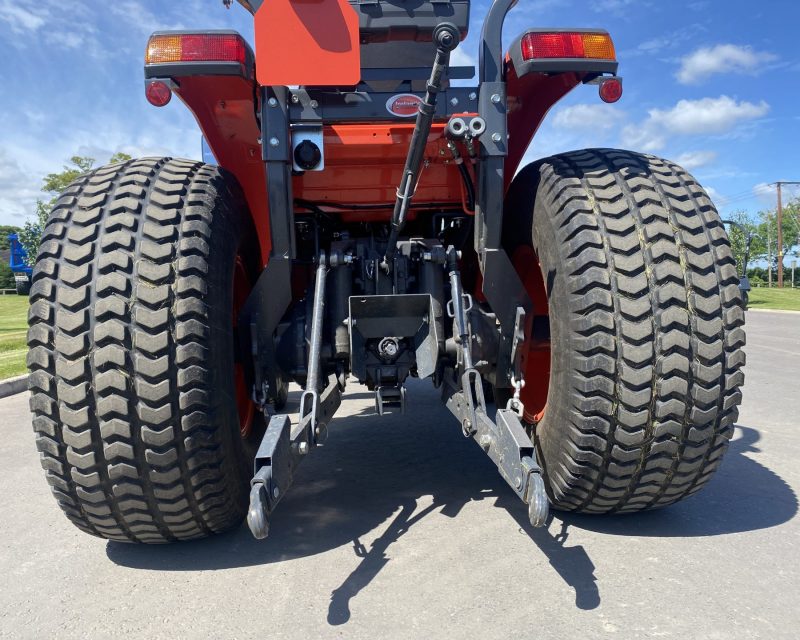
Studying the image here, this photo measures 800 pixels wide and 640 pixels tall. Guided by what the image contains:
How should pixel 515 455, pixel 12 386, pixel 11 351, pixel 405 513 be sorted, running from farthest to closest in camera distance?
pixel 11 351 → pixel 12 386 → pixel 405 513 → pixel 515 455

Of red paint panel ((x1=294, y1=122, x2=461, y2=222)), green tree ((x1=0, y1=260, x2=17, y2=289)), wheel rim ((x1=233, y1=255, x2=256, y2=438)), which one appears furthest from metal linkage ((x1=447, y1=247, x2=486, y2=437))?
green tree ((x1=0, y1=260, x2=17, y2=289))

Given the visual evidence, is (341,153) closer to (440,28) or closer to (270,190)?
(270,190)

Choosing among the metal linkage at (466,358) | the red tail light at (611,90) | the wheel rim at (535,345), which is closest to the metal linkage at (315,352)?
the metal linkage at (466,358)

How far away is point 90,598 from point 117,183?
1.65m

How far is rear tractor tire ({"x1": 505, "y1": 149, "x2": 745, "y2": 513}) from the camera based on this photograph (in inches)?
92.8

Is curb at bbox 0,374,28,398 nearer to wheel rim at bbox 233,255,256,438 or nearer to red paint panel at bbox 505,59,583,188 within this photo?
wheel rim at bbox 233,255,256,438

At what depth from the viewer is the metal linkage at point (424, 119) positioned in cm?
210

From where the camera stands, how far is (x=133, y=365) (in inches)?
89.4

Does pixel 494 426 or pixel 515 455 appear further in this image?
pixel 494 426

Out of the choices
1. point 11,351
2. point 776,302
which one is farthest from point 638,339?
point 776,302

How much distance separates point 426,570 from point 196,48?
7.43 ft

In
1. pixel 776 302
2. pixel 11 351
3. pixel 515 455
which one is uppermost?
pixel 515 455

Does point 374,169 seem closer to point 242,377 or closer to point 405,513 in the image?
point 242,377

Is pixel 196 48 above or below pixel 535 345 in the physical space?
above
